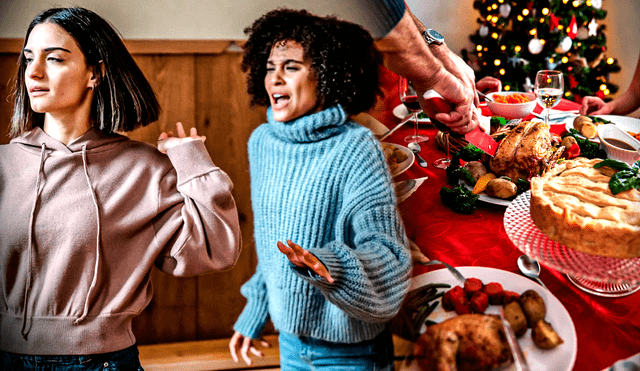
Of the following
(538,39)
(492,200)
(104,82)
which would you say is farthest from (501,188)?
(104,82)

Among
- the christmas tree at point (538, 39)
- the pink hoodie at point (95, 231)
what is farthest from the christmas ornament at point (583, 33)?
the pink hoodie at point (95, 231)

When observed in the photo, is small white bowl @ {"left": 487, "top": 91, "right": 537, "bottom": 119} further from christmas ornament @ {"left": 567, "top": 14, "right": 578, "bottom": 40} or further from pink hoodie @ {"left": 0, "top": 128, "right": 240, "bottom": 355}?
pink hoodie @ {"left": 0, "top": 128, "right": 240, "bottom": 355}

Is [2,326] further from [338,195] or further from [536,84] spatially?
[536,84]

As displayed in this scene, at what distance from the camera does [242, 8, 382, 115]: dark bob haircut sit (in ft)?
2.09

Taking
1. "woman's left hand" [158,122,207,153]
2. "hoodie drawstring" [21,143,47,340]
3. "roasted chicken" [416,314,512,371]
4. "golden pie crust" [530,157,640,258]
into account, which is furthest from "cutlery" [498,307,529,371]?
"hoodie drawstring" [21,143,47,340]

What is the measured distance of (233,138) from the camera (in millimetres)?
724

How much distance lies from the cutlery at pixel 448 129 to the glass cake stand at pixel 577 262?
103 millimetres

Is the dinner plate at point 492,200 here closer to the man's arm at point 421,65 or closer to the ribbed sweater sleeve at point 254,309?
the man's arm at point 421,65

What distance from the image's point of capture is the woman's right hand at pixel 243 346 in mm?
757

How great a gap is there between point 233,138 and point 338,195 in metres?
0.18

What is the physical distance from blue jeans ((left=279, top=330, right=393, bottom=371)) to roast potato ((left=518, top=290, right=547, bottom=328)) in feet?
0.66

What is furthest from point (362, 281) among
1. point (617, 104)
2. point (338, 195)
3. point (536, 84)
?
point (617, 104)

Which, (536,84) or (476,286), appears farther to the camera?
(536,84)

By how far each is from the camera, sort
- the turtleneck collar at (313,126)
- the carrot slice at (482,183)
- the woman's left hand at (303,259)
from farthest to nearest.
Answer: the carrot slice at (482,183)
the turtleneck collar at (313,126)
the woman's left hand at (303,259)
